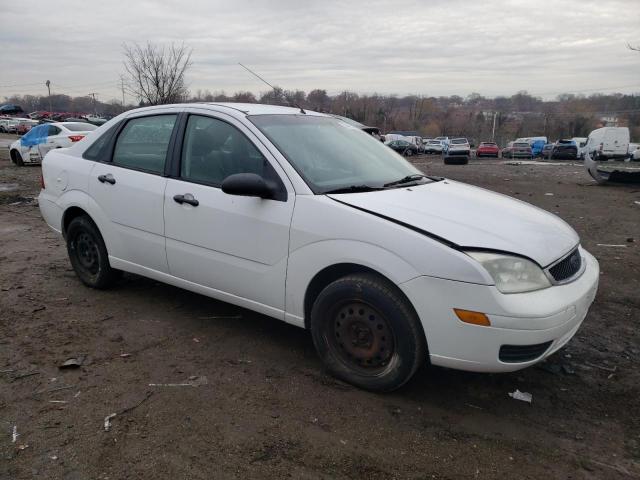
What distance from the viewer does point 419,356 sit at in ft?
9.72

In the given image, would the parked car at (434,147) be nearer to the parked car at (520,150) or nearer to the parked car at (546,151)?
the parked car at (520,150)

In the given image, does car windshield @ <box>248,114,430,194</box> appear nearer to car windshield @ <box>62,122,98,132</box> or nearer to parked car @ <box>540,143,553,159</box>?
car windshield @ <box>62,122,98,132</box>

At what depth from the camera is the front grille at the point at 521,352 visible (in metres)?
2.79

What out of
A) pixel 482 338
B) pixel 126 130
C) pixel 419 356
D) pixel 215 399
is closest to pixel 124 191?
pixel 126 130

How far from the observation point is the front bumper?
2.72 metres

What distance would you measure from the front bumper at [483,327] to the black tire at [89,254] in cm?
311

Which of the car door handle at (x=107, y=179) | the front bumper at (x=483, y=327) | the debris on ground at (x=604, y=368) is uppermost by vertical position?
the car door handle at (x=107, y=179)

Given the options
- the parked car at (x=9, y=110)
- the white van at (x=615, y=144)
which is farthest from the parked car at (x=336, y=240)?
the parked car at (x=9, y=110)

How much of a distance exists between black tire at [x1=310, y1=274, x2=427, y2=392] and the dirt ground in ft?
0.47

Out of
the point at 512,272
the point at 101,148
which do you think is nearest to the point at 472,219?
the point at 512,272

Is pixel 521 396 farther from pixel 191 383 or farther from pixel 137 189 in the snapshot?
pixel 137 189

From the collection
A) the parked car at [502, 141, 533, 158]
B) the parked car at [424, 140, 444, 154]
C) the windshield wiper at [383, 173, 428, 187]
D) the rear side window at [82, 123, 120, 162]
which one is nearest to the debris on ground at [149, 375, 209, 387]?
the windshield wiper at [383, 173, 428, 187]

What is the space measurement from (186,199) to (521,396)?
104 inches

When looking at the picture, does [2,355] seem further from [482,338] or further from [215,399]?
[482,338]
